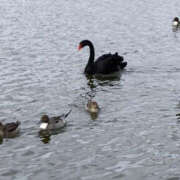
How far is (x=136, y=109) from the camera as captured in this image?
514 inches

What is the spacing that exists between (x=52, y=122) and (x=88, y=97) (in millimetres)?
3275

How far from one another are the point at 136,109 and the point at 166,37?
10.7 m

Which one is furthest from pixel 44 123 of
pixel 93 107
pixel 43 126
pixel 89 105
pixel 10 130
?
pixel 89 105

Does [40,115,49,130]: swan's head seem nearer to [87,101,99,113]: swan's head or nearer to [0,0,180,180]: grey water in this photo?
[0,0,180,180]: grey water

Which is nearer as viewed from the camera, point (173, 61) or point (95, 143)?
point (95, 143)

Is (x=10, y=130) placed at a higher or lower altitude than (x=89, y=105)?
lower

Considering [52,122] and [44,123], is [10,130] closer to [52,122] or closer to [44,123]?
[44,123]

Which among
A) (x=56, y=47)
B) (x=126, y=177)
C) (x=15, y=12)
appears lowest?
(x=126, y=177)

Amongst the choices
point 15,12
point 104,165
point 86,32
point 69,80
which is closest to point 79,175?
point 104,165

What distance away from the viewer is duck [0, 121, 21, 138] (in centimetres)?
1097

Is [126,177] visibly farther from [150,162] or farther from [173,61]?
[173,61]

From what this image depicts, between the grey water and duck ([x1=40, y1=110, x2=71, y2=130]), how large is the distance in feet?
0.66

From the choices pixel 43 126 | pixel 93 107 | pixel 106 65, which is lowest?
pixel 43 126

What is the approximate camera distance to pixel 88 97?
14.7 metres
